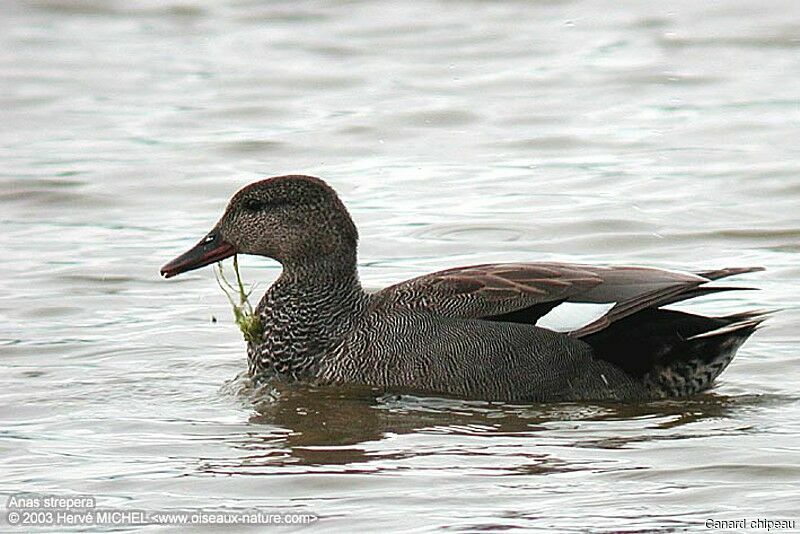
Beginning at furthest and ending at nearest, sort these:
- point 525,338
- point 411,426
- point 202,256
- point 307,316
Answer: point 202,256 < point 307,316 < point 525,338 < point 411,426

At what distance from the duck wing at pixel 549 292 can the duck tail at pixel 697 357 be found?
0.23m

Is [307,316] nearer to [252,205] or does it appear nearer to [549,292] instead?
[252,205]

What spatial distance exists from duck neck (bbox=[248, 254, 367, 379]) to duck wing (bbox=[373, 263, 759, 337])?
0.28 m

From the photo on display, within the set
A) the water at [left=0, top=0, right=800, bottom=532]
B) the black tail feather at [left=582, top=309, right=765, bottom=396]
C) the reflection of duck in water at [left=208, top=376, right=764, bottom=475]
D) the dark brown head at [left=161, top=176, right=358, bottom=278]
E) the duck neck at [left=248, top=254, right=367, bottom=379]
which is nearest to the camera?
the water at [left=0, top=0, right=800, bottom=532]

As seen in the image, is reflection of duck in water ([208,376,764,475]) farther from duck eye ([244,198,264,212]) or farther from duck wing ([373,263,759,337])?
duck eye ([244,198,264,212])

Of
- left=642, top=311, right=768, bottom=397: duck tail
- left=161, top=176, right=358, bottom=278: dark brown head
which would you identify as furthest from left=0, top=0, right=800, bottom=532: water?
left=161, top=176, right=358, bottom=278: dark brown head

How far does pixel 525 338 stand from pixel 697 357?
772 millimetres

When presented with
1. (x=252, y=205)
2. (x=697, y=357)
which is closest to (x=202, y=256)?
(x=252, y=205)

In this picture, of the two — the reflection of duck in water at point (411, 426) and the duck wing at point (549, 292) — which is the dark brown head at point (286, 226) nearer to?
the duck wing at point (549, 292)

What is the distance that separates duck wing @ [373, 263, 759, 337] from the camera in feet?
28.5

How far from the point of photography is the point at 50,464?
779 cm

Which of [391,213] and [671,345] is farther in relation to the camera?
[391,213]

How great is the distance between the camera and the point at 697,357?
888 cm

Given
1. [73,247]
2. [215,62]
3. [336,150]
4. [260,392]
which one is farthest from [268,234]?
[215,62]
